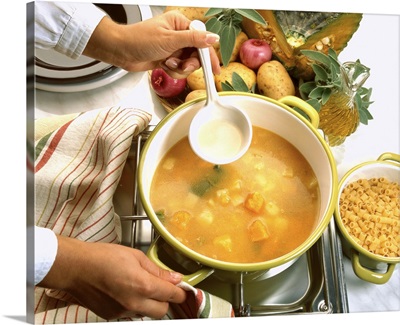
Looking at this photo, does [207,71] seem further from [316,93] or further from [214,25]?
[316,93]

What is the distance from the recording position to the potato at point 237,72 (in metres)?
1.32

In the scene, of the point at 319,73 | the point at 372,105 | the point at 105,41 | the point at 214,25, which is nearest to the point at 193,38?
the point at 214,25

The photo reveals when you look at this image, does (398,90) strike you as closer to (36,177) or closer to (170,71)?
(170,71)

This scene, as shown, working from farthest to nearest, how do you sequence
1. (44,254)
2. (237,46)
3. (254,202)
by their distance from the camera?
(237,46)
(254,202)
(44,254)

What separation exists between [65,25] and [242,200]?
17.7 inches

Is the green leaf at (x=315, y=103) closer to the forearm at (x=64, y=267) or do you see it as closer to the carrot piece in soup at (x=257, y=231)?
the carrot piece in soup at (x=257, y=231)

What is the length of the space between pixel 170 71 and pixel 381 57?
42 centimetres

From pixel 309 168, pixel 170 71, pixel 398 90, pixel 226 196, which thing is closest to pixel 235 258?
pixel 226 196

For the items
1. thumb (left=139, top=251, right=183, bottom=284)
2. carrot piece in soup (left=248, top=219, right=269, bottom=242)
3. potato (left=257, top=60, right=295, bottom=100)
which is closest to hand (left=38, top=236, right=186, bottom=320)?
thumb (left=139, top=251, right=183, bottom=284)

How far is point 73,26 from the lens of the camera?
1.25 meters

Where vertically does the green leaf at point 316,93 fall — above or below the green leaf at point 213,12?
below

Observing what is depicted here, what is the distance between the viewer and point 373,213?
1.31m

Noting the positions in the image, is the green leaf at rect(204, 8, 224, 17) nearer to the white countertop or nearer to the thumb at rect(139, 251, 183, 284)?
the white countertop

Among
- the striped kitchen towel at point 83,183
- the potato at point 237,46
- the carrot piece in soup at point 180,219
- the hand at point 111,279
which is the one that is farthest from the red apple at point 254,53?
the hand at point 111,279
